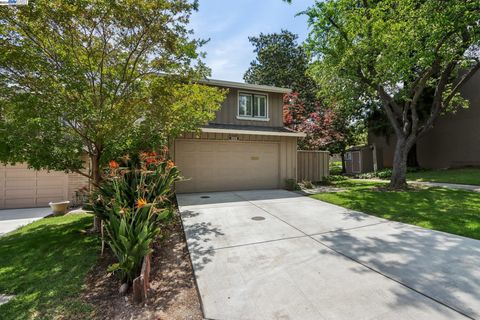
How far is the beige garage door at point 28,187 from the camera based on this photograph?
8367mm

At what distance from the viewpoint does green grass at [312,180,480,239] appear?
4.89m

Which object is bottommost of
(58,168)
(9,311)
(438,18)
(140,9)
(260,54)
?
(9,311)

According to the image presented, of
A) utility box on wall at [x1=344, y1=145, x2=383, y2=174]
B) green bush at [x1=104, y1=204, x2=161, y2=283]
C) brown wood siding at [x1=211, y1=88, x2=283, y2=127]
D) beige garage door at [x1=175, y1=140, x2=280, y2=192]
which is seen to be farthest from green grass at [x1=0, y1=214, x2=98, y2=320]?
utility box on wall at [x1=344, y1=145, x2=383, y2=174]

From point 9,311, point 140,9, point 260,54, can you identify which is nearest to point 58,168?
point 9,311

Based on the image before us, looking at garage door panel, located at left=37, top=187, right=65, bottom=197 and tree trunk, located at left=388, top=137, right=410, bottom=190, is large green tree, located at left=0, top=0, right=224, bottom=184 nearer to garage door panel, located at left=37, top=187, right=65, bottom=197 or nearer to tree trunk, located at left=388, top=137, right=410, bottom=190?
garage door panel, located at left=37, top=187, right=65, bottom=197

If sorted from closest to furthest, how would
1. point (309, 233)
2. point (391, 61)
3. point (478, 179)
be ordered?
point (309, 233) < point (391, 61) < point (478, 179)

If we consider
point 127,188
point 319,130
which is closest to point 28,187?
point 127,188

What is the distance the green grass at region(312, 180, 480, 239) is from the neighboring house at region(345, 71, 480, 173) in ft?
29.1

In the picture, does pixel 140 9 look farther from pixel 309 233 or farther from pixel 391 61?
pixel 391 61

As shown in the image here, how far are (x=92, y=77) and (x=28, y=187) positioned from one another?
6.80 metres

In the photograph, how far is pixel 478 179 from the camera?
10328 mm

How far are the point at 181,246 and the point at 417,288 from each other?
3.57 metres

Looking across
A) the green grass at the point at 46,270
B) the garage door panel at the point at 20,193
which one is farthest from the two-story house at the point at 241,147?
the garage door panel at the point at 20,193

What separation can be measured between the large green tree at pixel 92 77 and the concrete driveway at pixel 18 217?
3130mm
